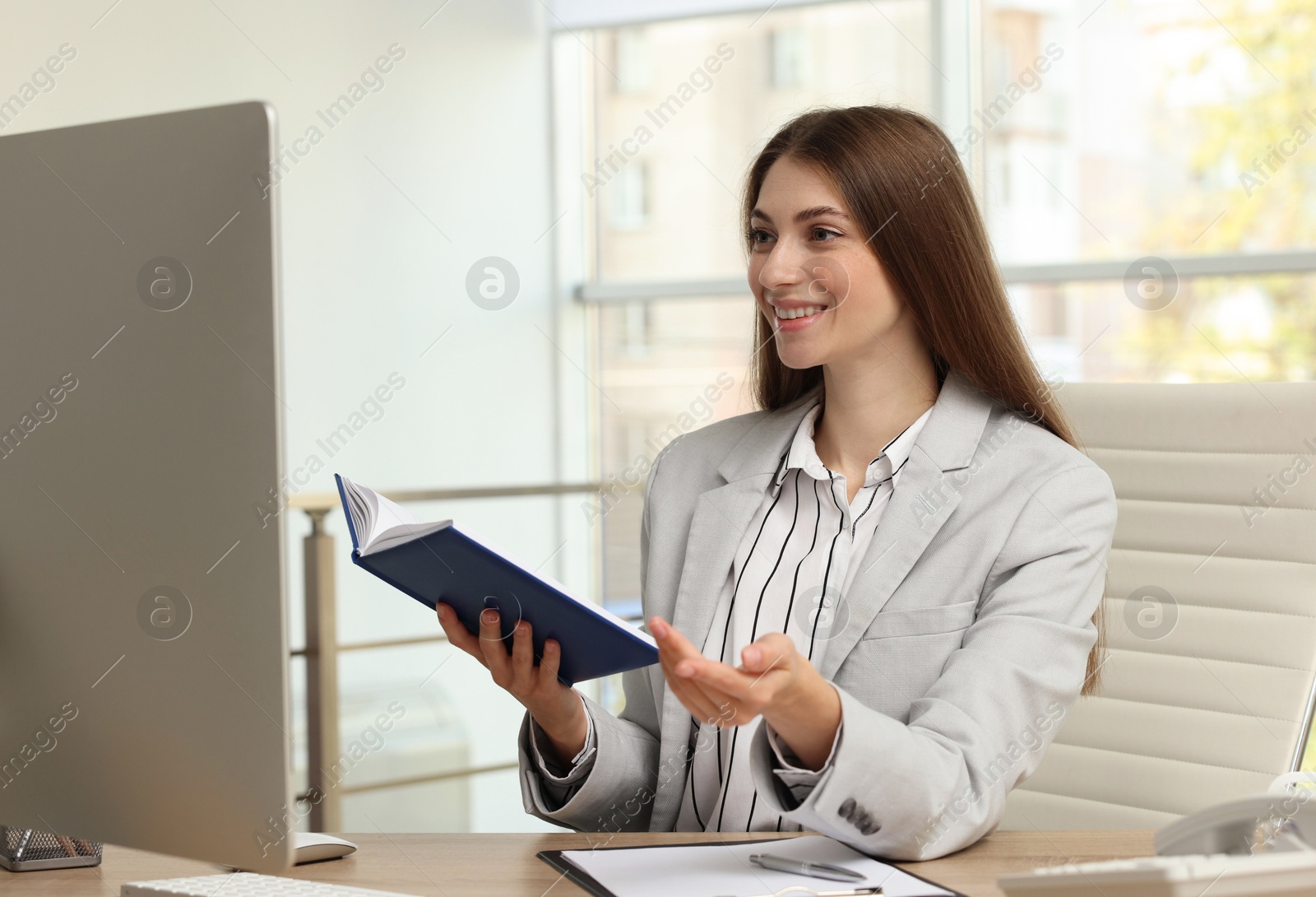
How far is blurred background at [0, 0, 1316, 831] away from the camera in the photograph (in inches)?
145

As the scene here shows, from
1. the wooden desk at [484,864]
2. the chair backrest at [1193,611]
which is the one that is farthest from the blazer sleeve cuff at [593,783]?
the chair backrest at [1193,611]

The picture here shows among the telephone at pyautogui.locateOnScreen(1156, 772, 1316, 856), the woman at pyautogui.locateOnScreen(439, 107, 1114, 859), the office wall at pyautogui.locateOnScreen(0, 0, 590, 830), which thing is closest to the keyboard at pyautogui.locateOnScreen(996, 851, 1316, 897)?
the telephone at pyautogui.locateOnScreen(1156, 772, 1316, 856)

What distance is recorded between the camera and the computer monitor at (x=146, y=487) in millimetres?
725

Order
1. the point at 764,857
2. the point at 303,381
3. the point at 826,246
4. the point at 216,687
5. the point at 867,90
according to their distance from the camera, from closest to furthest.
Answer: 1. the point at 216,687
2. the point at 764,857
3. the point at 826,246
4. the point at 303,381
5. the point at 867,90

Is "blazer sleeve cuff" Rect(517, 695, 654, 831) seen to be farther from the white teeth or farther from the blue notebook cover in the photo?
the white teeth

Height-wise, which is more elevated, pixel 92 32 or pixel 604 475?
pixel 92 32

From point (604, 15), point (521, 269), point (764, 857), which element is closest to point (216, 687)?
point (764, 857)

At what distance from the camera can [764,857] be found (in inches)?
39.6

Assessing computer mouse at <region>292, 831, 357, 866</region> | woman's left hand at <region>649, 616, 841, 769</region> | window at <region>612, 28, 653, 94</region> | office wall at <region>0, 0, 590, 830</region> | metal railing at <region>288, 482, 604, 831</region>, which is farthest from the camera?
window at <region>612, 28, 653, 94</region>

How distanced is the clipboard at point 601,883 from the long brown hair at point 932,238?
0.58 metres

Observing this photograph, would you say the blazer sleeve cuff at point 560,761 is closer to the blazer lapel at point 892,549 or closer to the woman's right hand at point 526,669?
the woman's right hand at point 526,669

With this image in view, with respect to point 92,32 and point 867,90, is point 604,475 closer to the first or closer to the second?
point 867,90

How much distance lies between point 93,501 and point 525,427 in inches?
162

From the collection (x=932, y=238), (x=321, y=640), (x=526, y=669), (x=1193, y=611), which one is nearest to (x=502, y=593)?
(x=526, y=669)
